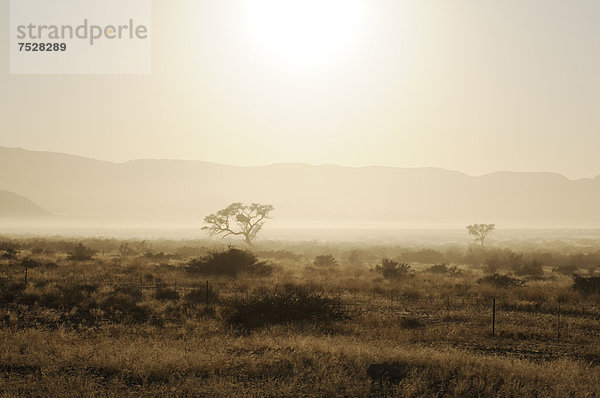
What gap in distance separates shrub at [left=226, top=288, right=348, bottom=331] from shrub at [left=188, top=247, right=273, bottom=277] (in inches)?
473

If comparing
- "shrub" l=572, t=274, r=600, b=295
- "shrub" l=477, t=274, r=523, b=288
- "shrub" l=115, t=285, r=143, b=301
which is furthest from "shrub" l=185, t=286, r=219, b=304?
"shrub" l=572, t=274, r=600, b=295

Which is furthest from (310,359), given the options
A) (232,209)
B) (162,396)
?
(232,209)

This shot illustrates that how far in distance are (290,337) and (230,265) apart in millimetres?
16430

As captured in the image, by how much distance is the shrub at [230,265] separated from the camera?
29484 mm

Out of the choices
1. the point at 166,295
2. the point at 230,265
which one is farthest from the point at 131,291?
the point at 230,265

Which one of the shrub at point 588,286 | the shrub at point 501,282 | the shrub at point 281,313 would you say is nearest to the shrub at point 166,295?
the shrub at point 281,313

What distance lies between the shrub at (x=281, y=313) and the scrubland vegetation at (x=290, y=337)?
4cm

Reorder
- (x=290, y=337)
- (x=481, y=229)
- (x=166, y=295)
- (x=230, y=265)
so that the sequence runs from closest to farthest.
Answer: (x=290, y=337) → (x=166, y=295) → (x=230, y=265) → (x=481, y=229)

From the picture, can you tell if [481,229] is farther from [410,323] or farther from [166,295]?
[410,323]

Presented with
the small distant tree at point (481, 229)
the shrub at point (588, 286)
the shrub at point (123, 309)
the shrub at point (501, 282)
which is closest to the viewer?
the shrub at point (123, 309)

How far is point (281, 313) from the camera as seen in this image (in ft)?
54.1

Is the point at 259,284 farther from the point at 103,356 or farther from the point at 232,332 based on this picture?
the point at 103,356

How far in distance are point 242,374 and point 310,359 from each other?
1552mm

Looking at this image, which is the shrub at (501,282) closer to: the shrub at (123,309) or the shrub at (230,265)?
the shrub at (230,265)
